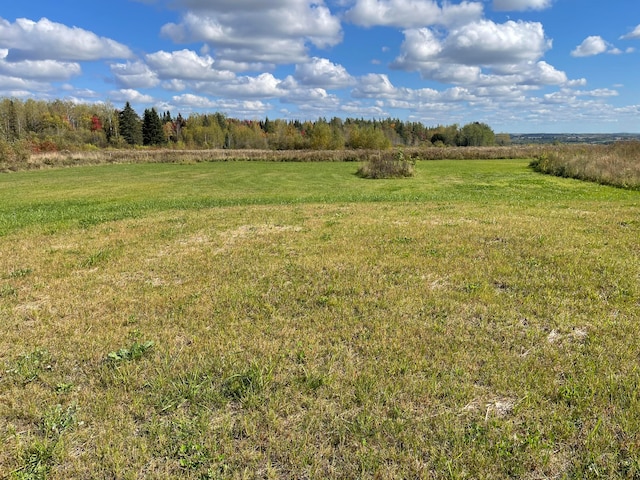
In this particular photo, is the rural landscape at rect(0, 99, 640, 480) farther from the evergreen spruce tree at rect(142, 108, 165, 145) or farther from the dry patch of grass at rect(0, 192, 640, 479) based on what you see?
the evergreen spruce tree at rect(142, 108, 165, 145)

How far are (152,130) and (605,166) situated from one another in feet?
256

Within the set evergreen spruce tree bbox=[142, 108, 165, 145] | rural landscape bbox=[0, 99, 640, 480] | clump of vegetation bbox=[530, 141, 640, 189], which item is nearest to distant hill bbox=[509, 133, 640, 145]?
clump of vegetation bbox=[530, 141, 640, 189]

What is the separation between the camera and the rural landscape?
2.77 m

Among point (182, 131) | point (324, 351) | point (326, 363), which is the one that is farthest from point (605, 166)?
point (182, 131)

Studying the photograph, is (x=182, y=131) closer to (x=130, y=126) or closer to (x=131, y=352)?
(x=130, y=126)

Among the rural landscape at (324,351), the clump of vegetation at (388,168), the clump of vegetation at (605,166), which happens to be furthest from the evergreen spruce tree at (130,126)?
the rural landscape at (324,351)

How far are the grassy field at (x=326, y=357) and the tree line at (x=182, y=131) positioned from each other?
206ft

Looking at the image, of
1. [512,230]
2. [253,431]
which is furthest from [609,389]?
[512,230]

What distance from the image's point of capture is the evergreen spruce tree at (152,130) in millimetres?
78125

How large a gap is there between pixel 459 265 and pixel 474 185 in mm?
17738

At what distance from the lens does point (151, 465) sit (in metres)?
2.68

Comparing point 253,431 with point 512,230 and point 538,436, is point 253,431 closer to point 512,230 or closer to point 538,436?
point 538,436

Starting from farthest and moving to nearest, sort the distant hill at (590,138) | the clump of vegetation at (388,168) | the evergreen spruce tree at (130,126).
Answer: the evergreen spruce tree at (130,126) < the distant hill at (590,138) < the clump of vegetation at (388,168)

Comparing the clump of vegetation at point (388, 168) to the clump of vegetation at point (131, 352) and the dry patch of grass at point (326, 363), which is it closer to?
the dry patch of grass at point (326, 363)
